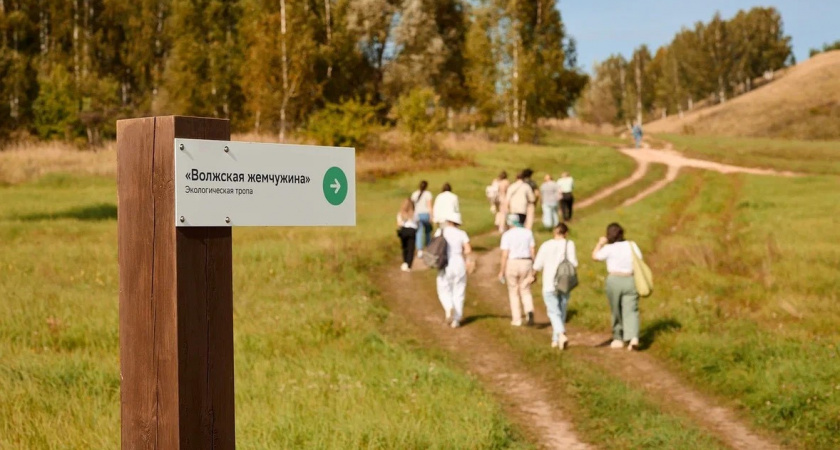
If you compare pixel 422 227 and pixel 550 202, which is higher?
pixel 550 202

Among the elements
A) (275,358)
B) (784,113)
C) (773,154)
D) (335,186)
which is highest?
(784,113)

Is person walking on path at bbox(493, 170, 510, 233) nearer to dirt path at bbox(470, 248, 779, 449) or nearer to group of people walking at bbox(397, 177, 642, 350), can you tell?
group of people walking at bbox(397, 177, 642, 350)

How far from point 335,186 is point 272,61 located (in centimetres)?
4456

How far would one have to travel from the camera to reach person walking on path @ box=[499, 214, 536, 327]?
13438 mm

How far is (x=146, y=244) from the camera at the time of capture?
3406 millimetres

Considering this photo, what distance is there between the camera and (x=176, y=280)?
3359 millimetres

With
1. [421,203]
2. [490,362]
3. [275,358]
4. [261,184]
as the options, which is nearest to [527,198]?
[421,203]

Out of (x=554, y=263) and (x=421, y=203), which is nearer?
(x=554, y=263)

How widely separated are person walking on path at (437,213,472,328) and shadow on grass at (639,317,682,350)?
281 centimetres

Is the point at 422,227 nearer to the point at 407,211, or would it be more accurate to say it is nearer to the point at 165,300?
the point at 407,211

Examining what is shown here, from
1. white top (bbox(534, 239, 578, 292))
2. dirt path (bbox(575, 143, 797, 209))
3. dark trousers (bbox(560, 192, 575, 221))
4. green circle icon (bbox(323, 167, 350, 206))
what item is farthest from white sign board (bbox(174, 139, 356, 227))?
dirt path (bbox(575, 143, 797, 209))

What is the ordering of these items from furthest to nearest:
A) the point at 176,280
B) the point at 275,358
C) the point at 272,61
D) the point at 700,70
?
the point at 700,70
the point at 272,61
the point at 275,358
the point at 176,280

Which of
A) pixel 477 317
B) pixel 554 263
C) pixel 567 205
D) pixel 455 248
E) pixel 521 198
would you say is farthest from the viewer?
pixel 567 205

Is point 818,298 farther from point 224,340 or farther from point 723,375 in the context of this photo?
point 224,340
